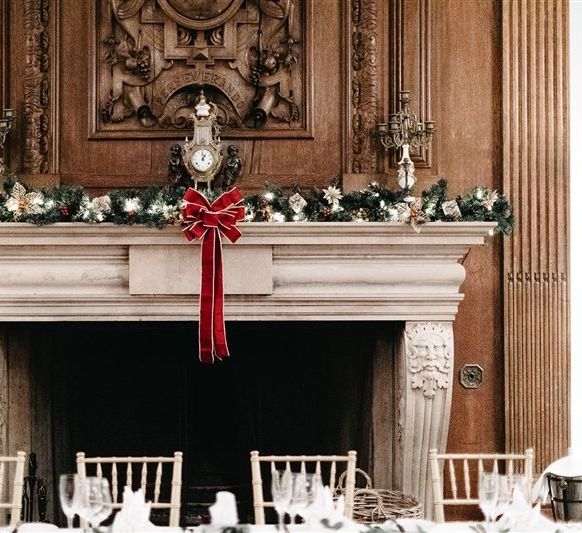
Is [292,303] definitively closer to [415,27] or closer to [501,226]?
[501,226]

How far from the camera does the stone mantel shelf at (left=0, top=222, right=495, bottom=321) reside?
4543mm

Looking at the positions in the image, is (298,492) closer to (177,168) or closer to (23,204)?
(23,204)

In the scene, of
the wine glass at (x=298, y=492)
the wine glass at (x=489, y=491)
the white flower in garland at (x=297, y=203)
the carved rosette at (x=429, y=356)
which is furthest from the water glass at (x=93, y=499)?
the carved rosette at (x=429, y=356)

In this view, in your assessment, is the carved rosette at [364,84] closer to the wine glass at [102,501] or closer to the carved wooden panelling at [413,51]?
the carved wooden panelling at [413,51]

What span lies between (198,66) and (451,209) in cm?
141

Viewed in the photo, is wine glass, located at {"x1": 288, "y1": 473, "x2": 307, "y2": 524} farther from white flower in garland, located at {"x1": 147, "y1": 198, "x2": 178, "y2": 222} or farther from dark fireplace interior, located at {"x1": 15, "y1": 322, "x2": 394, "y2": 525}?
dark fireplace interior, located at {"x1": 15, "y1": 322, "x2": 394, "y2": 525}

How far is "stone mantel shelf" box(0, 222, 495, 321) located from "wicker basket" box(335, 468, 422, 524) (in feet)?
2.54

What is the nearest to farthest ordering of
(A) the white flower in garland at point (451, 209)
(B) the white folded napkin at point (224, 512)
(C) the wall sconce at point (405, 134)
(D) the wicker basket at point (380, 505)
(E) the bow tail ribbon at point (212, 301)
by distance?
(B) the white folded napkin at point (224, 512), (D) the wicker basket at point (380, 505), (E) the bow tail ribbon at point (212, 301), (A) the white flower in garland at point (451, 209), (C) the wall sconce at point (405, 134)

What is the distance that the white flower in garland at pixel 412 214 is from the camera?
452 cm

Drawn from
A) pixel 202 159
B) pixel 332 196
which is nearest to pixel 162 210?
pixel 202 159

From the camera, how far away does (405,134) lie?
4781 millimetres

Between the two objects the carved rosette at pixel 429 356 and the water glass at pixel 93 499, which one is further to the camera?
the carved rosette at pixel 429 356

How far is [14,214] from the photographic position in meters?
4.52

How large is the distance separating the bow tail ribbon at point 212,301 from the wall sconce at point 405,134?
917 millimetres
